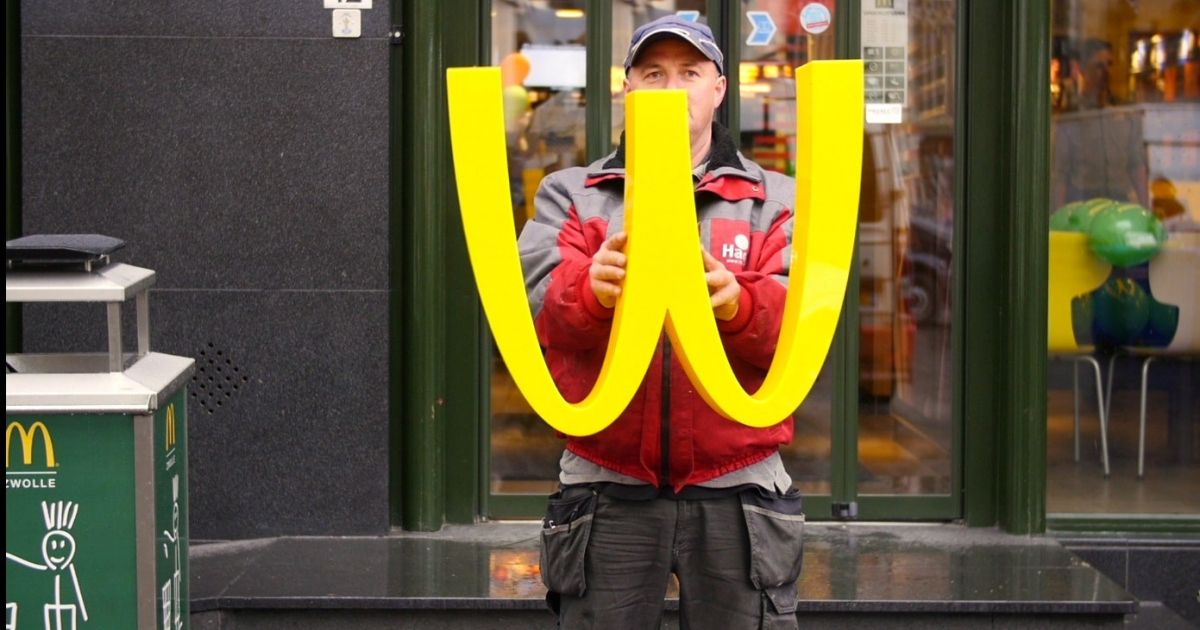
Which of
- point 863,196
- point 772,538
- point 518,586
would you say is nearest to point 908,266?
point 863,196

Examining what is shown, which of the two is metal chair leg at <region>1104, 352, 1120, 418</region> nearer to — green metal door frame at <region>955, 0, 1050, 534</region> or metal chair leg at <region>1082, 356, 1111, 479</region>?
metal chair leg at <region>1082, 356, 1111, 479</region>

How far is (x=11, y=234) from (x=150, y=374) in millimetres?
2396

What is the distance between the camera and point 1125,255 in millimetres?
5918

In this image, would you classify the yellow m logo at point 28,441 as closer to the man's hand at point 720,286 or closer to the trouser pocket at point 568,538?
the trouser pocket at point 568,538

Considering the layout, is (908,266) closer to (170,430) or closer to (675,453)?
(675,453)

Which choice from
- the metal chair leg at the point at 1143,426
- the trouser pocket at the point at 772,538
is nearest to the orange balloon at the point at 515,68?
the metal chair leg at the point at 1143,426

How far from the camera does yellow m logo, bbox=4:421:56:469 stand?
332 centimetres

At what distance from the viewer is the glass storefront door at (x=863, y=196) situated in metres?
5.85

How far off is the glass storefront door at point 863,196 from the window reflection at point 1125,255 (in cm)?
46

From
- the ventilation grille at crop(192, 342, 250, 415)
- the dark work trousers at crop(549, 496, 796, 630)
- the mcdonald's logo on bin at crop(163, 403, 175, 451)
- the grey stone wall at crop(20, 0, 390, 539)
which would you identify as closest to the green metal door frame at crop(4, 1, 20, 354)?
the grey stone wall at crop(20, 0, 390, 539)

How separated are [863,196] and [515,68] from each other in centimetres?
152

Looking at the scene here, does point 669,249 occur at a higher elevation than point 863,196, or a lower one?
lower

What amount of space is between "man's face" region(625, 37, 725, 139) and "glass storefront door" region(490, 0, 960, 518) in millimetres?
2777

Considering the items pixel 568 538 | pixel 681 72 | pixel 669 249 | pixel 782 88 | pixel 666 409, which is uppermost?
pixel 782 88
